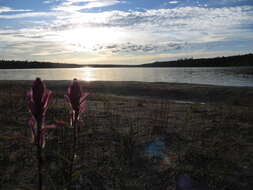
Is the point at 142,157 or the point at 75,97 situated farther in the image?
the point at 142,157

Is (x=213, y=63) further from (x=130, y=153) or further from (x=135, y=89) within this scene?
(x=130, y=153)

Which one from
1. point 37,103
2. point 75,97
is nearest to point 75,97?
point 75,97

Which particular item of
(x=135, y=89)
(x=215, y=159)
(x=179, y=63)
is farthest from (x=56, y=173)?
(x=179, y=63)

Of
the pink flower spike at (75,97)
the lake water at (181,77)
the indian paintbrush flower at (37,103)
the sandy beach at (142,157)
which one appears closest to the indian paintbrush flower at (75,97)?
the pink flower spike at (75,97)

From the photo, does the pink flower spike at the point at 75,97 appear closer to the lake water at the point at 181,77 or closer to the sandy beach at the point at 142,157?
the sandy beach at the point at 142,157

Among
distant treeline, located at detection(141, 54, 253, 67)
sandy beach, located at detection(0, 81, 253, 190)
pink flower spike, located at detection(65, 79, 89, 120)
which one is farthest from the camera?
distant treeline, located at detection(141, 54, 253, 67)

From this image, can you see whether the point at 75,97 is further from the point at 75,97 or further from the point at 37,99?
the point at 37,99

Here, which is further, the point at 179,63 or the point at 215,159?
the point at 179,63

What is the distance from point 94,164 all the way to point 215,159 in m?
1.95

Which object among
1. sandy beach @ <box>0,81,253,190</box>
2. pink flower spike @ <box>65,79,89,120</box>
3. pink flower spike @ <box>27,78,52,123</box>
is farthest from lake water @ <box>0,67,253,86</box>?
pink flower spike @ <box>27,78,52,123</box>

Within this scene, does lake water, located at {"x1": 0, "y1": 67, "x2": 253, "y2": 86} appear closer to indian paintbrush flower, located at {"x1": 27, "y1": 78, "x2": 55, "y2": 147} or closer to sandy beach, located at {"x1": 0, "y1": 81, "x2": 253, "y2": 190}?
sandy beach, located at {"x1": 0, "y1": 81, "x2": 253, "y2": 190}

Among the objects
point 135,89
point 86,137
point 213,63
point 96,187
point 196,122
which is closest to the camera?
point 96,187

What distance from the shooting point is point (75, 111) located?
1.66 meters

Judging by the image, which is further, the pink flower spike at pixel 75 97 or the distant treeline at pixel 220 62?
the distant treeline at pixel 220 62
